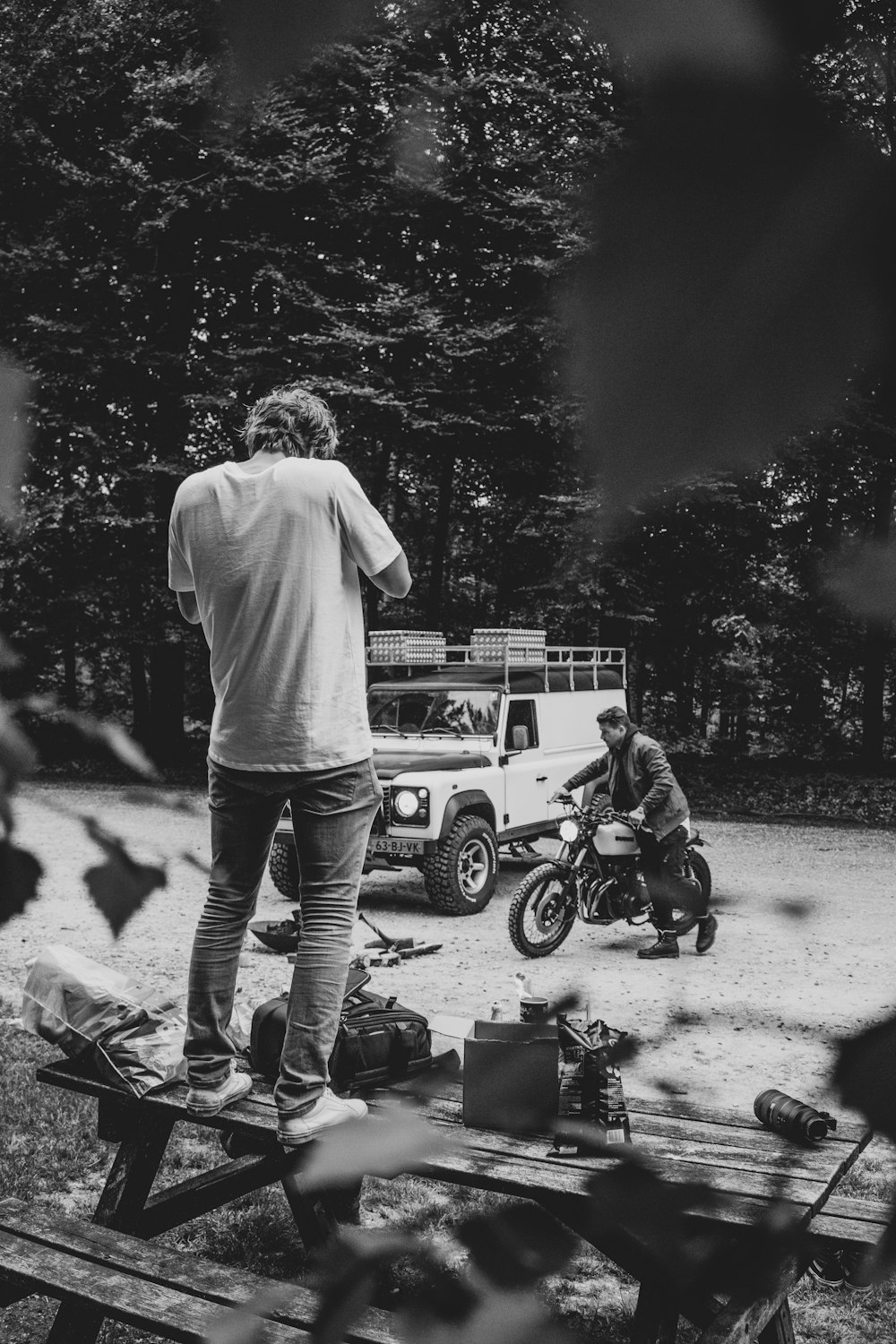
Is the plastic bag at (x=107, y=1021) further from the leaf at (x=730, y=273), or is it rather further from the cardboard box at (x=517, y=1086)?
the leaf at (x=730, y=273)

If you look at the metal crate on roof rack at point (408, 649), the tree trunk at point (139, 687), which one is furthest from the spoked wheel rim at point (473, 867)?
the tree trunk at point (139, 687)

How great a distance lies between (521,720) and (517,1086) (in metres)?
7.86

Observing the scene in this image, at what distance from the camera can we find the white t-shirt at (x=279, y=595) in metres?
2.11

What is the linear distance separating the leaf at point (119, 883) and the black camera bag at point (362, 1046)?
6.47 feet

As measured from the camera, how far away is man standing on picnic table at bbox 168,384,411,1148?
2111mm

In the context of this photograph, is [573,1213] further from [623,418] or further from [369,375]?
[369,375]

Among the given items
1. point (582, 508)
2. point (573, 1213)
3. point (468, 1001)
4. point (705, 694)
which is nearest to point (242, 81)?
point (582, 508)

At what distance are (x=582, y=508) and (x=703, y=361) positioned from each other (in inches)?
2.6

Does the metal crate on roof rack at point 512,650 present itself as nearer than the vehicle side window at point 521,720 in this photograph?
Yes

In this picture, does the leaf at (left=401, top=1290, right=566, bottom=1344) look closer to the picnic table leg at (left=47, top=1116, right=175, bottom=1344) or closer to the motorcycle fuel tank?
the picnic table leg at (left=47, top=1116, right=175, bottom=1344)

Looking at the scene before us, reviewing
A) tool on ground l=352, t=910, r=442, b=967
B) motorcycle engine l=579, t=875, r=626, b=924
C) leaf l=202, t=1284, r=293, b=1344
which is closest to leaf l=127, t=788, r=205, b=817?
leaf l=202, t=1284, r=293, b=1344

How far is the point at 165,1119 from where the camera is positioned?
2.61 metres

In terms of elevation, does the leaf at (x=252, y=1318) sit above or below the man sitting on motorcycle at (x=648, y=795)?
above

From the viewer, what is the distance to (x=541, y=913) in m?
6.39
